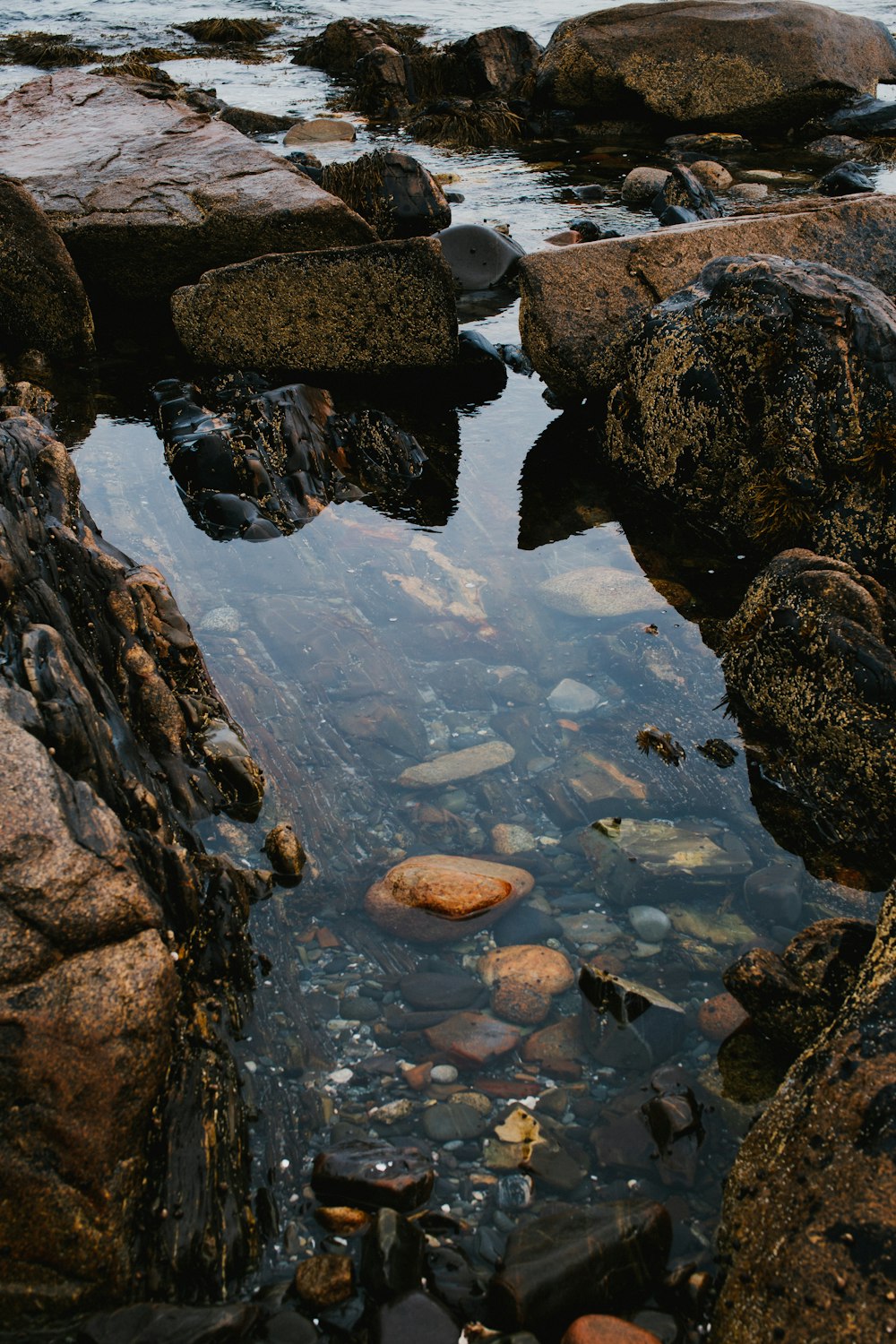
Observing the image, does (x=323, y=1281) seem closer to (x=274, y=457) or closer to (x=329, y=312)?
(x=274, y=457)

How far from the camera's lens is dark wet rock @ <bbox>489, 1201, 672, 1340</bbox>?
2.35 m

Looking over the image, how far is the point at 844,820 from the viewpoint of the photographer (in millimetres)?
4008

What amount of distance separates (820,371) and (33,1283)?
16.9ft

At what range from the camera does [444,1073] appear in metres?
3.07

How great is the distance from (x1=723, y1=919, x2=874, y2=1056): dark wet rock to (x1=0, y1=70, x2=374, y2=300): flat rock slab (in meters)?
6.65

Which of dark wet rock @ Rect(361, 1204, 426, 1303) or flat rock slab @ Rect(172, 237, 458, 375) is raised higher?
flat rock slab @ Rect(172, 237, 458, 375)

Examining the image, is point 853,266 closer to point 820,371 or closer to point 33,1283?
point 820,371

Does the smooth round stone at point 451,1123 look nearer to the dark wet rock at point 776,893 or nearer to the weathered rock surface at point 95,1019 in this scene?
the weathered rock surface at point 95,1019

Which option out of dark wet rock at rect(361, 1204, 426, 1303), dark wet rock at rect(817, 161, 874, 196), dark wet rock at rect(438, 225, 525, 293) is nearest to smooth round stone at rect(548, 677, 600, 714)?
dark wet rock at rect(361, 1204, 426, 1303)

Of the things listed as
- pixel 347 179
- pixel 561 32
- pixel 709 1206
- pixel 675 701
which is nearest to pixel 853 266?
pixel 675 701

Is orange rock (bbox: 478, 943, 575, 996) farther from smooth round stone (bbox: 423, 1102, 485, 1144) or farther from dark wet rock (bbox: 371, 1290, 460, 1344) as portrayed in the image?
dark wet rock (bbox: 371, 1290, 460, 1344)

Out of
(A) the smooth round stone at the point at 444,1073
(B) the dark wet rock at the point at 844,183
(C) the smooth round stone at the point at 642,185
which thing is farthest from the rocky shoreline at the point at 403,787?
(B) the dark wet rock at the point at 844,183

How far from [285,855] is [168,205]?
638 centimetres

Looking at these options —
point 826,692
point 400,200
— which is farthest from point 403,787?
point 400,200
